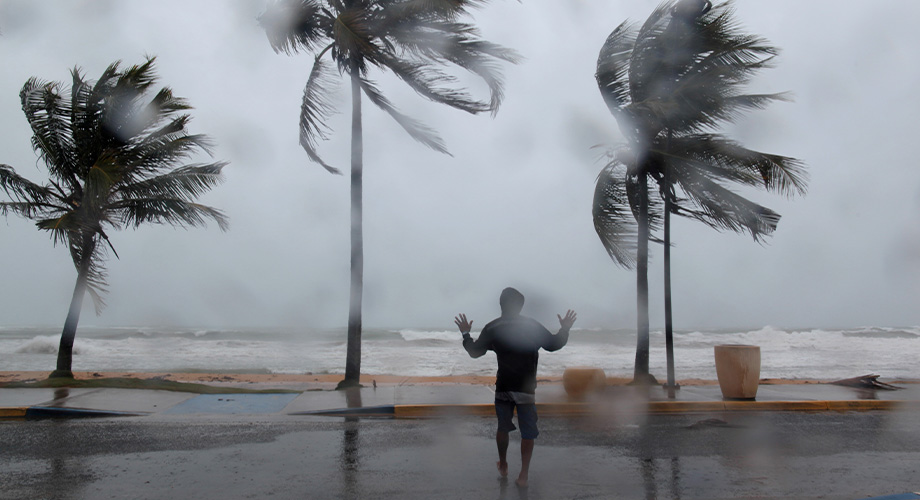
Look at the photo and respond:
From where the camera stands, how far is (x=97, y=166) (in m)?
11.6

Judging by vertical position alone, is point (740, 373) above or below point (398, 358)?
above

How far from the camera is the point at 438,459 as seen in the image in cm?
651

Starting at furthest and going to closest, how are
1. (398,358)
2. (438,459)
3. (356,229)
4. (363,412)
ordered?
(398,358), (356,229), (363,412), (438,459)

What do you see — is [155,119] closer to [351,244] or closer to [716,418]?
[351,244]

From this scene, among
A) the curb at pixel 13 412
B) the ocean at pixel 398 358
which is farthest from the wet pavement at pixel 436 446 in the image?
the ocean at pixel 398 358

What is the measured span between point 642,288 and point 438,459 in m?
7.14

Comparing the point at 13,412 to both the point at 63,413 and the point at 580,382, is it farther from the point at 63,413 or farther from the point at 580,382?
the point at 580,382

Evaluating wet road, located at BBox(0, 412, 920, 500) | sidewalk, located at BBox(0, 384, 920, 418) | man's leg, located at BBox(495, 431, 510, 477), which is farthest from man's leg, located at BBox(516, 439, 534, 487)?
sidewalk, located at BBox(0, 384, 920, 418)

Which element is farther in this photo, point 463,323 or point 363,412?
point 363,412

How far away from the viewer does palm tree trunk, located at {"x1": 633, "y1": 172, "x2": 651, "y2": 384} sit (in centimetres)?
1245

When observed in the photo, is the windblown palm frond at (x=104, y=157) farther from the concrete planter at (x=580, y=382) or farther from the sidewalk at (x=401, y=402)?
the concrete planter at (x=580, y=382)

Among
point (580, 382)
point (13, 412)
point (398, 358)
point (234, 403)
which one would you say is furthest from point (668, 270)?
point (398, 358)

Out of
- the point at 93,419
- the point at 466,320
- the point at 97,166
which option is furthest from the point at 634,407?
the point at 97,166

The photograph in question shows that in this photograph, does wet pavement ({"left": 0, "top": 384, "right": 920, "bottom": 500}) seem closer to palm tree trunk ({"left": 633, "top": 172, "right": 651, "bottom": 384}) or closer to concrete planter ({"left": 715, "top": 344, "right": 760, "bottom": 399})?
concrete planter ({"left": 715, "top": 344, "right": 760, "bottom": 399})
